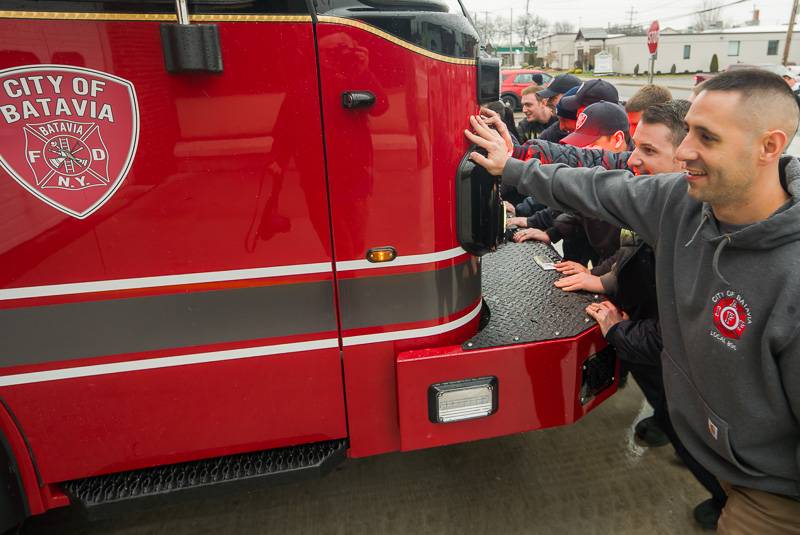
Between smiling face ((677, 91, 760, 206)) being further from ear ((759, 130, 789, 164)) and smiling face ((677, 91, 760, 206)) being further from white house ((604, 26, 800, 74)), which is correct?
white house ((604, 26, 800, 74))

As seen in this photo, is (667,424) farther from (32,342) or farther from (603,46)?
(603,46)

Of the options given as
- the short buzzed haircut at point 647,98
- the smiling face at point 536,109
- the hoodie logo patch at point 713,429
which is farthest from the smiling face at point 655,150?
the smiling face at point 536,109

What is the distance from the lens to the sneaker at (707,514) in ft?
7.77

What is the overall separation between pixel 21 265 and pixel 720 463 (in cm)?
217

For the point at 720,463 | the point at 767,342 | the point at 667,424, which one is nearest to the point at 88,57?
the point at 767,342

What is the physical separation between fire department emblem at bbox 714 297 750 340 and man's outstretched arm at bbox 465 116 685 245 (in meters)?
0.44

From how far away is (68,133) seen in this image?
4.97 feet

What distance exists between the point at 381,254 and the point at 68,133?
3.15 feet

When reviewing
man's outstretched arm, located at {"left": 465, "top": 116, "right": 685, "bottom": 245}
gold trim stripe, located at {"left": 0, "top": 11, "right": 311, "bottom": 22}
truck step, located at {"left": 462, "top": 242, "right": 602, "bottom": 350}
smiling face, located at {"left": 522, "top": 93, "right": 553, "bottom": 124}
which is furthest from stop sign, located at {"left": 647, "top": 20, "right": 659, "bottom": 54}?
gold trim stripe, located at {"left": 0, "top": 11, "right": 311, "bottom": 22}

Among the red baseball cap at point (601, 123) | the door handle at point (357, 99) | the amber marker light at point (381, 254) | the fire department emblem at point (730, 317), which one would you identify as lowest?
the fire department emblem at point (730, 317)

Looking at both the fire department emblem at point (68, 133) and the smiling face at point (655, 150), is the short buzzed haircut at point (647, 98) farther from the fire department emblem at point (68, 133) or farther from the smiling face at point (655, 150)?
the fire department emblem at point (68, 133)

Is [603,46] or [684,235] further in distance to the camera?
[603,46]

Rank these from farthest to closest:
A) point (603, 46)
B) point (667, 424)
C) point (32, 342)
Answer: point (603, 46) → point (667, 424) → point (32, 342)

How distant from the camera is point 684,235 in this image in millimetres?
1775
